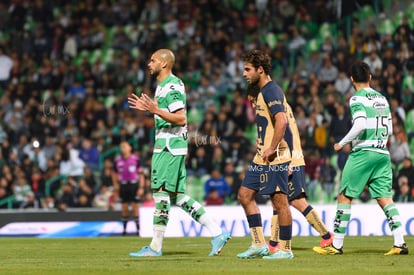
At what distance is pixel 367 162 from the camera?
1387 centimetres

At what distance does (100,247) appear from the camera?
53.7 feet

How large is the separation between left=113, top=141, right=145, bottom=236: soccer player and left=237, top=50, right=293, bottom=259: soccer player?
10.00 metres

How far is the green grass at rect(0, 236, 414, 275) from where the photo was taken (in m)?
11.4

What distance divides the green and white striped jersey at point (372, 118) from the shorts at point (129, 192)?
32.2 feet

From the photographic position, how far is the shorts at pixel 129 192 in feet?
75.6

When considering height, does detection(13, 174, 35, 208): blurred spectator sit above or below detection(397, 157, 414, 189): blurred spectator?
below

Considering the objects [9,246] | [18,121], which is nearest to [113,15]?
[18,121]

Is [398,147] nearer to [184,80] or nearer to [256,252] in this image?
[184,80]

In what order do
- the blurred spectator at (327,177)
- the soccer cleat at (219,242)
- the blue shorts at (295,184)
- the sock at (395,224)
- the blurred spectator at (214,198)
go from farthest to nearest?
the blurred spectator at (214,198) → the blurred spectator at (327,177) → the blue shorts at (295,184) → the sock at (395,224) → the soccer cleat at (219,242)

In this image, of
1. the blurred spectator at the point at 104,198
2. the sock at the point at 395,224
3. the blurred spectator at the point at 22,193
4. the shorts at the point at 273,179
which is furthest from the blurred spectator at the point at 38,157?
the shorts at the point at 273,179

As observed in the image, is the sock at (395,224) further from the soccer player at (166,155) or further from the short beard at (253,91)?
the soccer player at (166,155)

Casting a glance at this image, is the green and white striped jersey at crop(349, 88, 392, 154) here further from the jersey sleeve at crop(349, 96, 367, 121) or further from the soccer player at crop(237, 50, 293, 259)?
the soccer player at crop(237, 50, 293, 259)

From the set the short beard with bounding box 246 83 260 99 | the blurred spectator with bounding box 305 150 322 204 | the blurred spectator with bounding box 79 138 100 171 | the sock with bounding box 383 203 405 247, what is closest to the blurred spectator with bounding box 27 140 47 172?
the blurred spectator with bounding box 79 138 100 171

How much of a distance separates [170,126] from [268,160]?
1.69 meters
